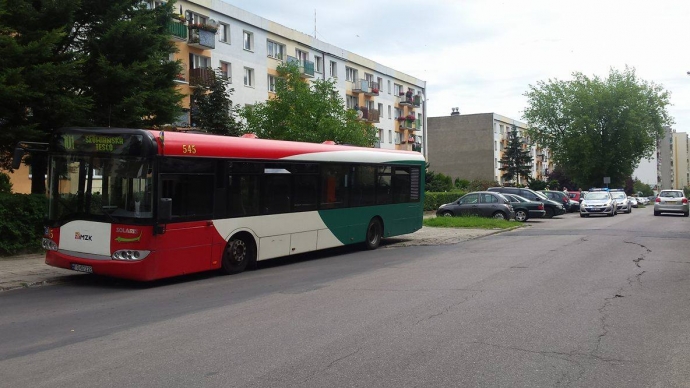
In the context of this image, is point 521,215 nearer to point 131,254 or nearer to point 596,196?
point 596,196

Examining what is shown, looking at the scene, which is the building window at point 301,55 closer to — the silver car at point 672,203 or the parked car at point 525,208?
the parked car at point 525,208

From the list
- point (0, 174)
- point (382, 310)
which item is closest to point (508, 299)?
point (382, 310)

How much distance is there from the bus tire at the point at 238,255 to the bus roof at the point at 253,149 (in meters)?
1.67

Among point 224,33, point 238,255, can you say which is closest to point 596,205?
point 224,33

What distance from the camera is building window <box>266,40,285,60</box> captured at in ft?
137

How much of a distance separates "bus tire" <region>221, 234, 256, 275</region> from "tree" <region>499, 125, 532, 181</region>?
73200 mm

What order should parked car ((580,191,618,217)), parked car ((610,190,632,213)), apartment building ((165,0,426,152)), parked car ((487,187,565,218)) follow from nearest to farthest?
parked car ((487,187,565,218))
apartment building ((165,0,426,152))
parked car ((580,191,618,217))
parked car ((610,190,632,213))

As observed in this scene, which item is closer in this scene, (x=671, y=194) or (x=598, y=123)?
(x=671, y=194)

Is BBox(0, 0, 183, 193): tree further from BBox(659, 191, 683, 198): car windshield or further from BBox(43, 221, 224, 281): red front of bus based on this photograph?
BBox(659, 191, 683, 198): car windshield

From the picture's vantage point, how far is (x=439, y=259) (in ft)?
47.3

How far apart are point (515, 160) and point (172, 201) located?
7654 centimetres

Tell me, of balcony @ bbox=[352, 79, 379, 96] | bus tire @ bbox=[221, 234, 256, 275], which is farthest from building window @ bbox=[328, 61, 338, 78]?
bus tire @ bbox=[221, 234, 256, 275]

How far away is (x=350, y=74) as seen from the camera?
54625 millimetres

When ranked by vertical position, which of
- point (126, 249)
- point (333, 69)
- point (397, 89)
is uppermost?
point (397, 89)
